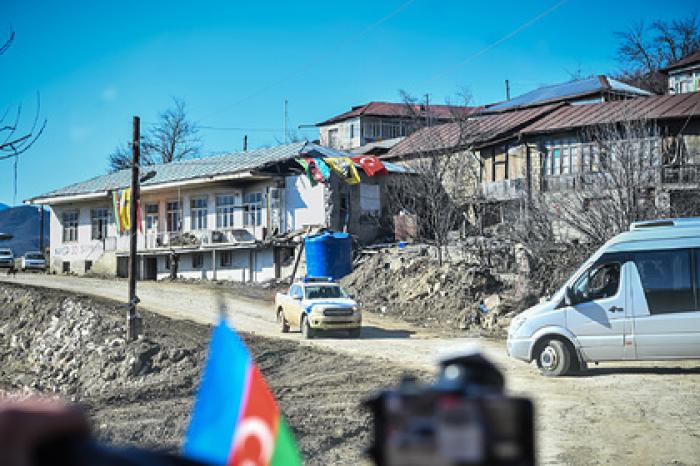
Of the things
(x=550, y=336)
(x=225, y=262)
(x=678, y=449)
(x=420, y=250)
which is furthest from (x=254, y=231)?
(x=678, y=449)

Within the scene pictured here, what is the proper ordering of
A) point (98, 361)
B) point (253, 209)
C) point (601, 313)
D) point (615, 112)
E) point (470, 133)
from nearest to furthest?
point (601, 313)
point (98, 361)
point (615, 112)
point (253, 209)
point (470, 133)

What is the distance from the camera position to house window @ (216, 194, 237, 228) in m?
43.8

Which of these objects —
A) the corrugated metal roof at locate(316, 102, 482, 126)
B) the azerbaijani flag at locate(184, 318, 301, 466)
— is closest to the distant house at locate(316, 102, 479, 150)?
the corrugated metal roof at locate(316, 102, 482, 126)

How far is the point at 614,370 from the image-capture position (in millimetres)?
16234

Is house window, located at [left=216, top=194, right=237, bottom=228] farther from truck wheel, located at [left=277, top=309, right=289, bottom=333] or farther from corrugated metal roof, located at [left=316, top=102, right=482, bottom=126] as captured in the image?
corrugated metal roof, located at [left=316, top=102, right=482, bottom=126]

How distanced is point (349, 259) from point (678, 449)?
26.5 meters

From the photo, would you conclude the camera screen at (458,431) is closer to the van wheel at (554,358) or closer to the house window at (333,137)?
the van wheel at (554,358)

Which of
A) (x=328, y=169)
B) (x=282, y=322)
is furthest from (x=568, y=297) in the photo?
(x=328, y=169)

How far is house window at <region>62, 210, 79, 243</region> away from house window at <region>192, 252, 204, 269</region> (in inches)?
492

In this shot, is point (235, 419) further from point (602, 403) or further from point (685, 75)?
point (685, 75)

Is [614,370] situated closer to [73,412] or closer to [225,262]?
[73,412]

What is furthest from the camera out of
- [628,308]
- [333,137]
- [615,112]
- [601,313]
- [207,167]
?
[333,137]

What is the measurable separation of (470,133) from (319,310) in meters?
27.8

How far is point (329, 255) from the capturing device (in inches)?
1403
